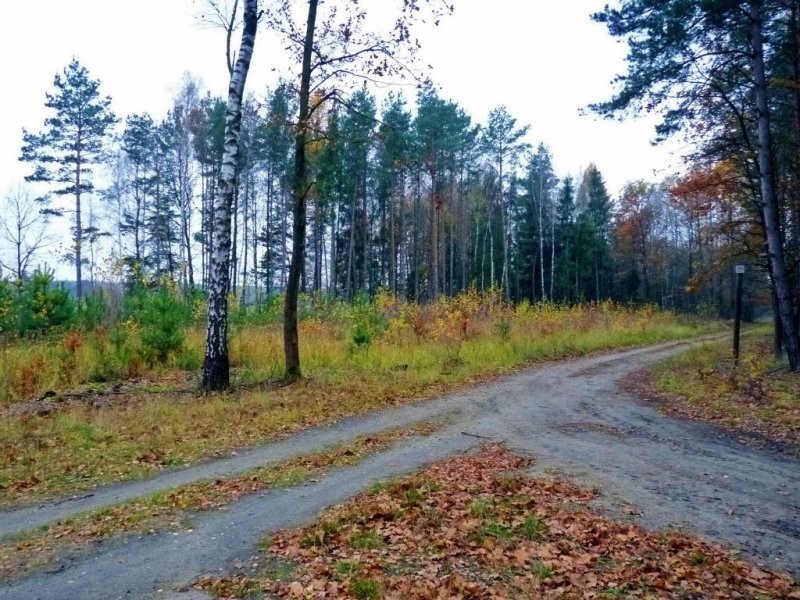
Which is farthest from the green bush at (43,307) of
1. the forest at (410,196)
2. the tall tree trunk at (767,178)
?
the tall tree trunk at (767,178)

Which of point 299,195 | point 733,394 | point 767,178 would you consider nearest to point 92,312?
point 299,195

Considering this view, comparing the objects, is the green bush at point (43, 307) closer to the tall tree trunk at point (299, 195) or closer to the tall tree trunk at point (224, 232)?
the tall tree trunk at point (224, 232)

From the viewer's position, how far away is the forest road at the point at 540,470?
429cm

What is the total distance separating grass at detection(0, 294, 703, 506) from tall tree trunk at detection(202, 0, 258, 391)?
70cm

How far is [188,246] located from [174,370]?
88.1 feet

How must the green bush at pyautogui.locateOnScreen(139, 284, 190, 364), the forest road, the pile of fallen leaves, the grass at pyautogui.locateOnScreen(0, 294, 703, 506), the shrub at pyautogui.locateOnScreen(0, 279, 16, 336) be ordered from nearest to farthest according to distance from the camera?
the pile of fallen leaves, the forest road, the grass at pyautogui.locateOnScreen(0, 294, 703, 506), the green bush at pyautogui.locateOnScreen(139, 284, 190, 364), the shrub at pyautogui.locateOnScreen(0, 279, 16, 336)

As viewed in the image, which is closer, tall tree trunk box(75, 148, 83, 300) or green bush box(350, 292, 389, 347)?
green bush box(350, 292, 389, 347)

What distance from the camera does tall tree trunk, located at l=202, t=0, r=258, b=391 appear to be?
11.0 m

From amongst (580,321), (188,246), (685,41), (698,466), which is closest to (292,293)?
(698,466)

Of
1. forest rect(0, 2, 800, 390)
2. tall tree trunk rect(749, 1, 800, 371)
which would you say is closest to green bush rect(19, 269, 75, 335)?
forest rect(0, 2, 800, 390)

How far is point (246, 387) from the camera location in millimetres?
11688

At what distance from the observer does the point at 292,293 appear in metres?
12.6

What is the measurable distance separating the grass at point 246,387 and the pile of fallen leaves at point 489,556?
338cm

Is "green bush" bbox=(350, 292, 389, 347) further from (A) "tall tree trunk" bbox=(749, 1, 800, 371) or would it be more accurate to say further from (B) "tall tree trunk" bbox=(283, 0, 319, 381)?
(A) "tall tree trunk" bbox=(749, 1, 800, 371)
